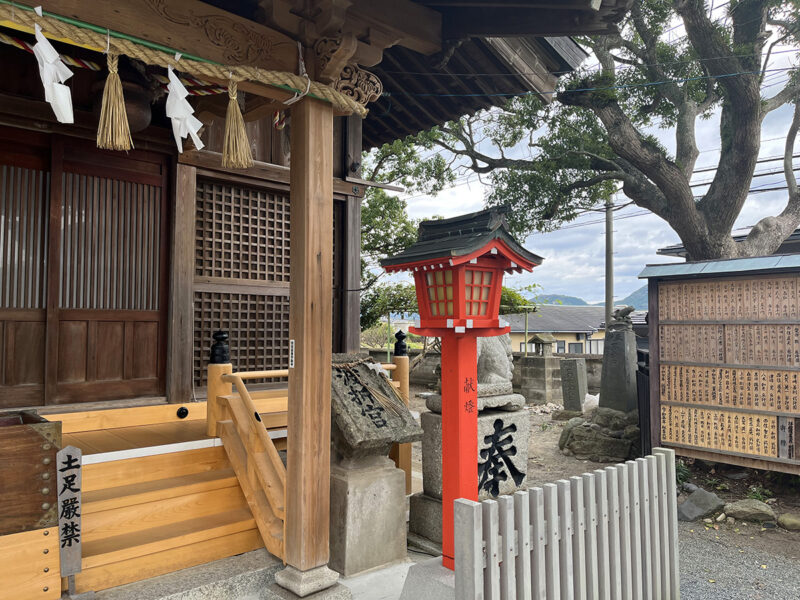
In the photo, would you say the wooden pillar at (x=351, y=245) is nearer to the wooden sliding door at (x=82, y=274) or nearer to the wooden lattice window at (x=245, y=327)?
the wooden lattice window at (x=245, y=327)

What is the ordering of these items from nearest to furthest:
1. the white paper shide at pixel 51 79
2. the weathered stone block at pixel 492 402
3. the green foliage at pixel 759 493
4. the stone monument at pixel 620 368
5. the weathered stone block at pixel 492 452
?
the white paper shide at pixel 51 79 < the weathered stone block at pixel 492 452 < the weathered stone block at pixel 492 402 < the green foliage at pixel 759 493 < the stone monument at pixel 620 368

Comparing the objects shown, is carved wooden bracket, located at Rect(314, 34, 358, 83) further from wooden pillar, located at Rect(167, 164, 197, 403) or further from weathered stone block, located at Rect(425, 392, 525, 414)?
weathered stone block, located at Rect(425, 392, 525, 414)

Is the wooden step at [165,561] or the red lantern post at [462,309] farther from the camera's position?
the red lantern post at [462,309]

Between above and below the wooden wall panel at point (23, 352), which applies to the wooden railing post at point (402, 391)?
below

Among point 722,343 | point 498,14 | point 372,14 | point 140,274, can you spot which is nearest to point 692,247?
point 722,343

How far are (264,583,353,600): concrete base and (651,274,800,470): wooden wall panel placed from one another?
18.7ft

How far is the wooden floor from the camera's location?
4.73 meters

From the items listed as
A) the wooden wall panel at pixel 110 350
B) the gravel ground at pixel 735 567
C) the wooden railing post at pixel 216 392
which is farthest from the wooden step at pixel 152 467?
the gravel ground at pixel 735 567

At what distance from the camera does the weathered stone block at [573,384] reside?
→ 14.0m

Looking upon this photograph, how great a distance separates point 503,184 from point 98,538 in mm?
12317

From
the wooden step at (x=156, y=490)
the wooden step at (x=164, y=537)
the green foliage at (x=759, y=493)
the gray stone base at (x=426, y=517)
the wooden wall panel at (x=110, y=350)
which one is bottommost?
the green foliage at (x=759, y=493)

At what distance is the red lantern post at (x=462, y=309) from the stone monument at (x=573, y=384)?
10497 millimetres

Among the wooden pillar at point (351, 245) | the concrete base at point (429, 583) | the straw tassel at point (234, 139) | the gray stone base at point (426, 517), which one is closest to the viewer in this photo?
the concrete base at point (429, 583)

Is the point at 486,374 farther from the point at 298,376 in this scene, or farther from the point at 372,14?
the point at 372,14
